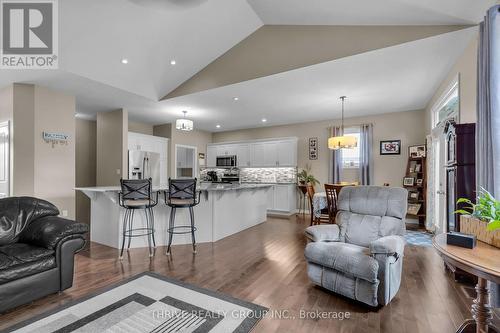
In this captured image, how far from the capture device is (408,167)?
221 inches

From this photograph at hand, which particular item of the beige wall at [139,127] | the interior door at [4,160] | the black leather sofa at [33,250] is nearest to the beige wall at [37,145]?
the interior door at [4,160]

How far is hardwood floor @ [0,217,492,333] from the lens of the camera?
1957mm

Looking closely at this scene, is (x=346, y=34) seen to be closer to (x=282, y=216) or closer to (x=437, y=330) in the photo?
(x=437, y=330)

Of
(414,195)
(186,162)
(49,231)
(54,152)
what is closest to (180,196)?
(49,231)

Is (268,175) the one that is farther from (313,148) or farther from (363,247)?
(363,247)

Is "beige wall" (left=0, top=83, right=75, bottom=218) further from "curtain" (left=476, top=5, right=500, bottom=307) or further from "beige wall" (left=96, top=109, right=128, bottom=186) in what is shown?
"curtain" (left=476, top=5, right=500, bottom=307)

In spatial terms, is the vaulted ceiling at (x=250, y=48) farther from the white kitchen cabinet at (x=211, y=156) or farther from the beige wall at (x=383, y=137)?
the white kitchen cabinet at (x=211, y=156)

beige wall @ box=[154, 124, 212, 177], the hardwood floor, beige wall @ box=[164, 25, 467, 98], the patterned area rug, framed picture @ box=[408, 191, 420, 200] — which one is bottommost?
the patterned area rug

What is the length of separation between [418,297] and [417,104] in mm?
4465

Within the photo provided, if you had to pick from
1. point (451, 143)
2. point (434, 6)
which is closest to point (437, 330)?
point (451, 143)

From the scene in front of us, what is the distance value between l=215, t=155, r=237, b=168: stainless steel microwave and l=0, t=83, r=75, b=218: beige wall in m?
4.50

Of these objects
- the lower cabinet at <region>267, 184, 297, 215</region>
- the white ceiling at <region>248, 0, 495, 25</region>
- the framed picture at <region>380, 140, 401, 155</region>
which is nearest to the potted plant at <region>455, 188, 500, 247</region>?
the white ceiling at <region>248, 0, 495, 25</region>

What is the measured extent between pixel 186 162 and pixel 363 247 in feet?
21.6

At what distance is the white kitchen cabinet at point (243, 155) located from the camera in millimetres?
7930
